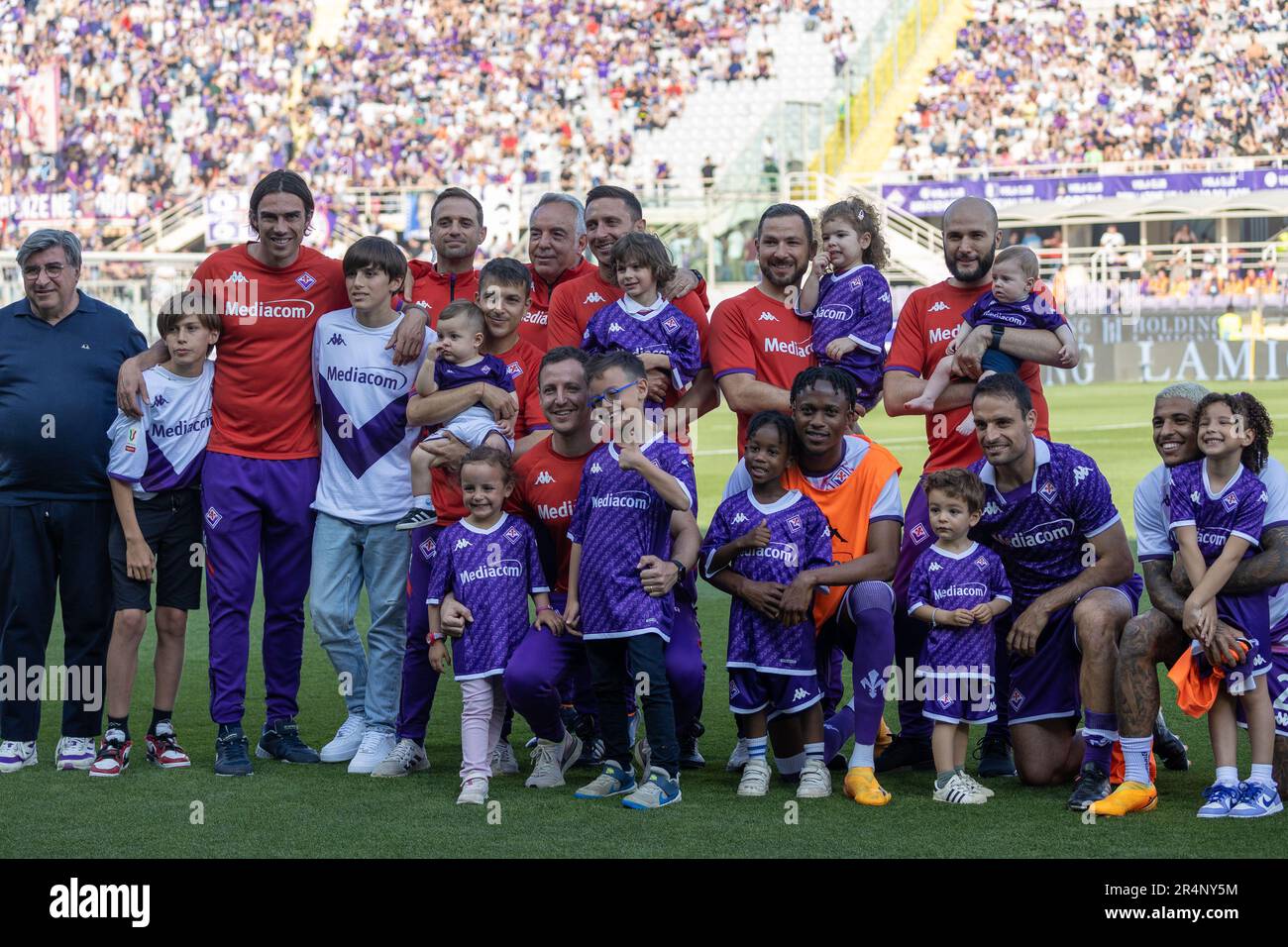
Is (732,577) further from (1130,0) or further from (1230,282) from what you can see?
(1130,0)

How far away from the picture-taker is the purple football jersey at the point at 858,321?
655 cm

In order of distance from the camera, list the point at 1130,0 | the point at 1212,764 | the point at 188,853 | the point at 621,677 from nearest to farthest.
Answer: the point at 188,853, the point at 621,677, the point at 1212,764, the point at 1130,0

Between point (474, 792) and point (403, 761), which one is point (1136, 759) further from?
point (403, 761)

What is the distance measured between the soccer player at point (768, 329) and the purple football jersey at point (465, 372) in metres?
0.90

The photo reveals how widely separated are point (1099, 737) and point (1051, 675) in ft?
1.34

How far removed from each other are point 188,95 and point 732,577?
36.9 m

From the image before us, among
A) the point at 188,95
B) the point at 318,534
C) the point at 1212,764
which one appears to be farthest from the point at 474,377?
the point at 188,95

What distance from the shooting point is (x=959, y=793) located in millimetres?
5793

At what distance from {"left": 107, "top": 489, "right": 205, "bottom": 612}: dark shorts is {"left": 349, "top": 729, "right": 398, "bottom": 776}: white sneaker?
0.89 metres

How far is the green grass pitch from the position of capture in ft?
16.9

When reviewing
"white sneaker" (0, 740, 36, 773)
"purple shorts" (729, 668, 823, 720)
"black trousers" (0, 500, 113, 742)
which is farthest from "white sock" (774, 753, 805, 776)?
"white sneaker" (0, 740, 36, 773)

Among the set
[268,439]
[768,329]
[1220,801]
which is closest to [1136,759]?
[1220,801]

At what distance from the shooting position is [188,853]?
16.8 ft

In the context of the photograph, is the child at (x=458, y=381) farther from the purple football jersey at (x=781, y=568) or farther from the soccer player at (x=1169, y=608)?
the soccer player at (x=1169, y=608)
